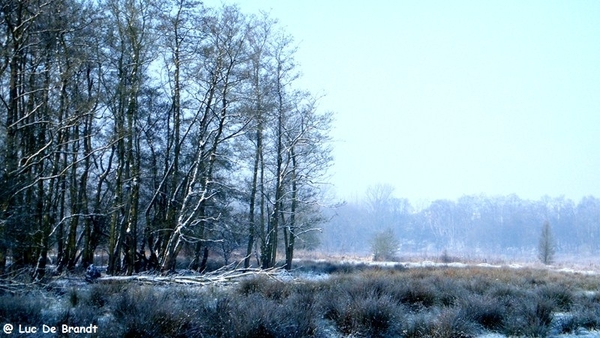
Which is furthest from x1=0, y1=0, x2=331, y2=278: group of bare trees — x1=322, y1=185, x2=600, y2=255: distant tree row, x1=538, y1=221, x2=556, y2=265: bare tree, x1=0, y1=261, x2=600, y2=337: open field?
x1=322, y1=185, x2=600, y2=255: distant tree row

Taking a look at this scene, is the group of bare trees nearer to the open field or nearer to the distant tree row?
the open field

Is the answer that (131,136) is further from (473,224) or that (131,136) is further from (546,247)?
(473,224)

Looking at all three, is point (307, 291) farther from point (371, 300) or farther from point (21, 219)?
point (21, 219)

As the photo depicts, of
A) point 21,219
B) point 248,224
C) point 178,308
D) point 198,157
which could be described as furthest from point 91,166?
point 178,308

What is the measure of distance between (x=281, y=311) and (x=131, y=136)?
39.0ft

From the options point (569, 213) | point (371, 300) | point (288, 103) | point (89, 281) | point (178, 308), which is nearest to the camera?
point (178, 308)

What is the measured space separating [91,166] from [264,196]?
9.38m

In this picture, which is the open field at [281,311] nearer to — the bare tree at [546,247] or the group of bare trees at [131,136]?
the group of bare trees at [131,136]

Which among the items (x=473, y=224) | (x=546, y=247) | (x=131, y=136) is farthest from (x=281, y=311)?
(x=473, y=224)

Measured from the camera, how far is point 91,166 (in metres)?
21.9

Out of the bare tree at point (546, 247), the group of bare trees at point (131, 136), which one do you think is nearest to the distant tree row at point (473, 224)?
the bare tree at point (546, 247)

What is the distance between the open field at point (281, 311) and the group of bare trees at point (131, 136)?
8.79 feet

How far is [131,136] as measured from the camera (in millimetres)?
18953

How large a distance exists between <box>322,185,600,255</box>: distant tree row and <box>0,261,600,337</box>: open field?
90519 mm
